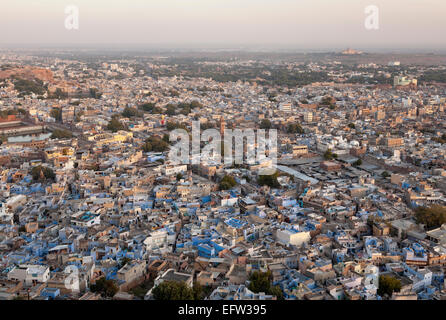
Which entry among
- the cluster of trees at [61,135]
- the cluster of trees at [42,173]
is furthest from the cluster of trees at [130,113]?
the cluster of trees at [42,173]

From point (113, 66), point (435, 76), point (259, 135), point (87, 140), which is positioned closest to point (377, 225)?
point (259, 135)

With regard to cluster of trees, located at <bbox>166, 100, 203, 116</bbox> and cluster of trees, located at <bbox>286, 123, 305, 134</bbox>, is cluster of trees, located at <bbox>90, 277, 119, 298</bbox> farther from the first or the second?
cluster of trees, located at <bbox>166, 100, 203, 116</bbox>

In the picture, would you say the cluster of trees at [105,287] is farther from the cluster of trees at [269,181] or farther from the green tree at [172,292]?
the cluster of trees at [269,181]

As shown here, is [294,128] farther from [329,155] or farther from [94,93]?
[94,93]

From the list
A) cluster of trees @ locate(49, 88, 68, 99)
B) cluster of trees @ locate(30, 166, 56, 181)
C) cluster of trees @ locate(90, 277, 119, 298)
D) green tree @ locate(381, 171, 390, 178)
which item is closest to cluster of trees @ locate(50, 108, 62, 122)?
cluster of trees @ locate(49, 88, 68, 99)

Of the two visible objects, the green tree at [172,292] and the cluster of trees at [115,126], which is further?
the cluster of trees at [115,126]

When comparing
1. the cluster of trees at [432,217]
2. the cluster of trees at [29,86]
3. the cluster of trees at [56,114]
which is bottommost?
the cluster of trees at [432,217]
